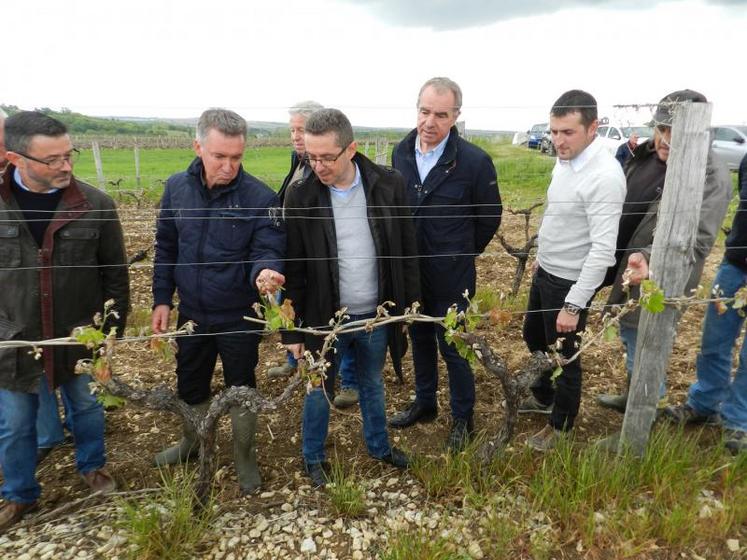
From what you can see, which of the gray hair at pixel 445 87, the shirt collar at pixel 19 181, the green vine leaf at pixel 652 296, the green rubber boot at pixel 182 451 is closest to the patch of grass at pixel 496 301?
the gray hair at pixel 445 87

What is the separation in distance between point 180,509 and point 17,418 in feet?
3.00

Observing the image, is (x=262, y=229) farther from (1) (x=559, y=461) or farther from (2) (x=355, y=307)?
(1) (x=559, y=461)

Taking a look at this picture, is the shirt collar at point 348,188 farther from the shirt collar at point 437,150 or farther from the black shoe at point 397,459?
the black shoe at point 397,459

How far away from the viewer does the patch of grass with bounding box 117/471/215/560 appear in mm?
2336

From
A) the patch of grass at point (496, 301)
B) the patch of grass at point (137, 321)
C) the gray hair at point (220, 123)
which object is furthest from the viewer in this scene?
the patch of grass at point (496, 301)

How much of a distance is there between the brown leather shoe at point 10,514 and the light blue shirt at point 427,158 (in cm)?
270

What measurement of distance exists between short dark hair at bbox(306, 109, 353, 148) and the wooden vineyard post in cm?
150

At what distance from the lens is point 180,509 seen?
241cm

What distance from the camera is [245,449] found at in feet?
9.41

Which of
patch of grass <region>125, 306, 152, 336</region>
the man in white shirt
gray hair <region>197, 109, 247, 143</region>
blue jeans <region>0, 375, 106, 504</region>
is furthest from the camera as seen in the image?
patch of grass <region>125, 306, 152, 336</region>

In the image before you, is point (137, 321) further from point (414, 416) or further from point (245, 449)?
point (414, 416)

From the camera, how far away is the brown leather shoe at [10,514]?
257cm

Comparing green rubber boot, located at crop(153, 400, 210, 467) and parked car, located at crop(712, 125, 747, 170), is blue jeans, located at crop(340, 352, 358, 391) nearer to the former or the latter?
green rubber boot, located at crop(153, 400, 210, 467)

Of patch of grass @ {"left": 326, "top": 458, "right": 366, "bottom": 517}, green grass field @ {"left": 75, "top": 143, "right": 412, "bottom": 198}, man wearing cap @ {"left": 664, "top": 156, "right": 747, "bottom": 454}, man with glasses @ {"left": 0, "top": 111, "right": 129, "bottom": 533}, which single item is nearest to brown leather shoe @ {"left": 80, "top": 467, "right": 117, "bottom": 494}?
man with glasses @ {"left": 0, "top": 111, "right": 129, "bottom": 533}
